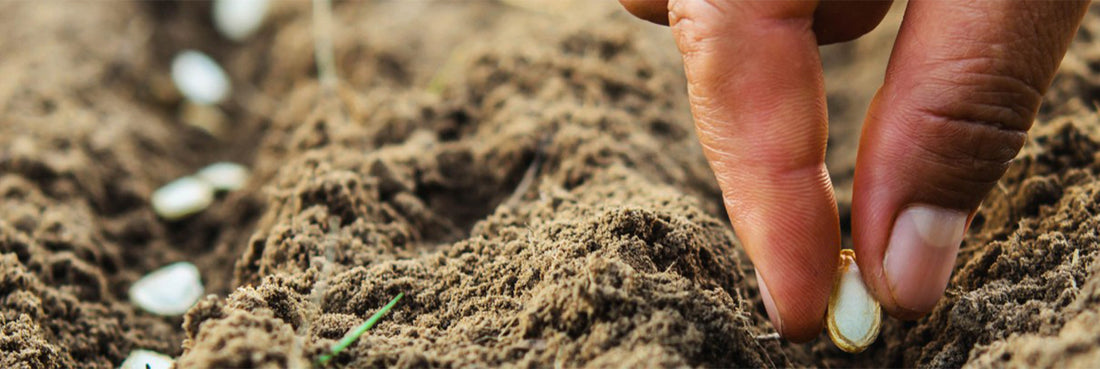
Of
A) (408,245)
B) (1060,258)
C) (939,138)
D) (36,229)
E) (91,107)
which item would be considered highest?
(91,107)

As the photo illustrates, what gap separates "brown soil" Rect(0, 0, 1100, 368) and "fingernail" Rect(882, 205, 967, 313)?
0.26 ft

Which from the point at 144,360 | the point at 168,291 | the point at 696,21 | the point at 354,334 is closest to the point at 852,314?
the point at 696,21

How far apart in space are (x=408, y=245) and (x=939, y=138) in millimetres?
1030

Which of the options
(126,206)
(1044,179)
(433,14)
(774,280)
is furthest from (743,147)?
(433,14)

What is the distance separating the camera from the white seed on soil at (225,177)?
238 centimetres

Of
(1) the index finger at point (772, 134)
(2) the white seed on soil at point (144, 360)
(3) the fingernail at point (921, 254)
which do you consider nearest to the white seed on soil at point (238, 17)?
(2) the white seed on soil at point (144, 360)

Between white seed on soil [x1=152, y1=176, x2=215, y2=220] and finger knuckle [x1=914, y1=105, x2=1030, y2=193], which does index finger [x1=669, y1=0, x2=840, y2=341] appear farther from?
white seed on soil [x1=152, y1=176, x2=215, y2=220]

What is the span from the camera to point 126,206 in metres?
2.27

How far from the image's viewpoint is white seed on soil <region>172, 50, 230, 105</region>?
277cm

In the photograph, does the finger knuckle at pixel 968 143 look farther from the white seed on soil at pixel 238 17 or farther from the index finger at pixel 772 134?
the white seed on soil at pixel 238 17

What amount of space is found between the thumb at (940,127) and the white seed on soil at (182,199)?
1.75m

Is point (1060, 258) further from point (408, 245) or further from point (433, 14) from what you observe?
point (433, 14)

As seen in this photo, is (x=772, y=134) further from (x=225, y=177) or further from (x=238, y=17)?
(x=238, y=17)

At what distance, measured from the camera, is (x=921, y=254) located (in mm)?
1313
